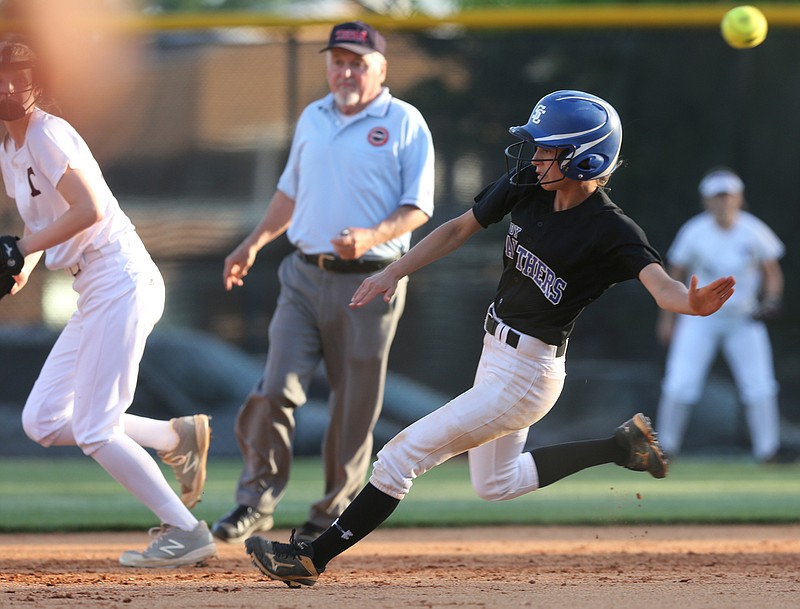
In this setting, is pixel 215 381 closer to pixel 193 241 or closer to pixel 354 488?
pixel 193 241

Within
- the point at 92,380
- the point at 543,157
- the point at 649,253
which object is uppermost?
the point at 543,157

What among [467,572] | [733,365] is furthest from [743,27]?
[467,572]

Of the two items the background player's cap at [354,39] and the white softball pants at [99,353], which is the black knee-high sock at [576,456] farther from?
the background player's cap at [354,39]

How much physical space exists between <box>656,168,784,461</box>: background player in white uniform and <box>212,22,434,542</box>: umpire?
12.7 feet

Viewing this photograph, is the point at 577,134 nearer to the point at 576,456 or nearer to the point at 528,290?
the point at 528,290

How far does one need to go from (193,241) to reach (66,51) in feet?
5.57

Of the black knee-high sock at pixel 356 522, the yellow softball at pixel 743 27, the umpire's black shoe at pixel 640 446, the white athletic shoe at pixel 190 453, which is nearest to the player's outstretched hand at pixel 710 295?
the umpire's black shoe at pixel 640 446

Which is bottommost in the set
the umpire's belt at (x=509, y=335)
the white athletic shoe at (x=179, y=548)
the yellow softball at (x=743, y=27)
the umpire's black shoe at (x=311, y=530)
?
the umpire's black shoe at (x=311, y=530)

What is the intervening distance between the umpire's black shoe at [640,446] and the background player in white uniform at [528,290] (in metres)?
0.47

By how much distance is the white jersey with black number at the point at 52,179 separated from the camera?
428 centimetres

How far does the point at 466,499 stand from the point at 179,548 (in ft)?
9.67

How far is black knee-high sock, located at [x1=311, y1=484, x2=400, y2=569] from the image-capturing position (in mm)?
4098

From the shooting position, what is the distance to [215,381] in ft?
30.9

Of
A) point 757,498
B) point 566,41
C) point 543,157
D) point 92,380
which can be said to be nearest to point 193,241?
point 566,41
